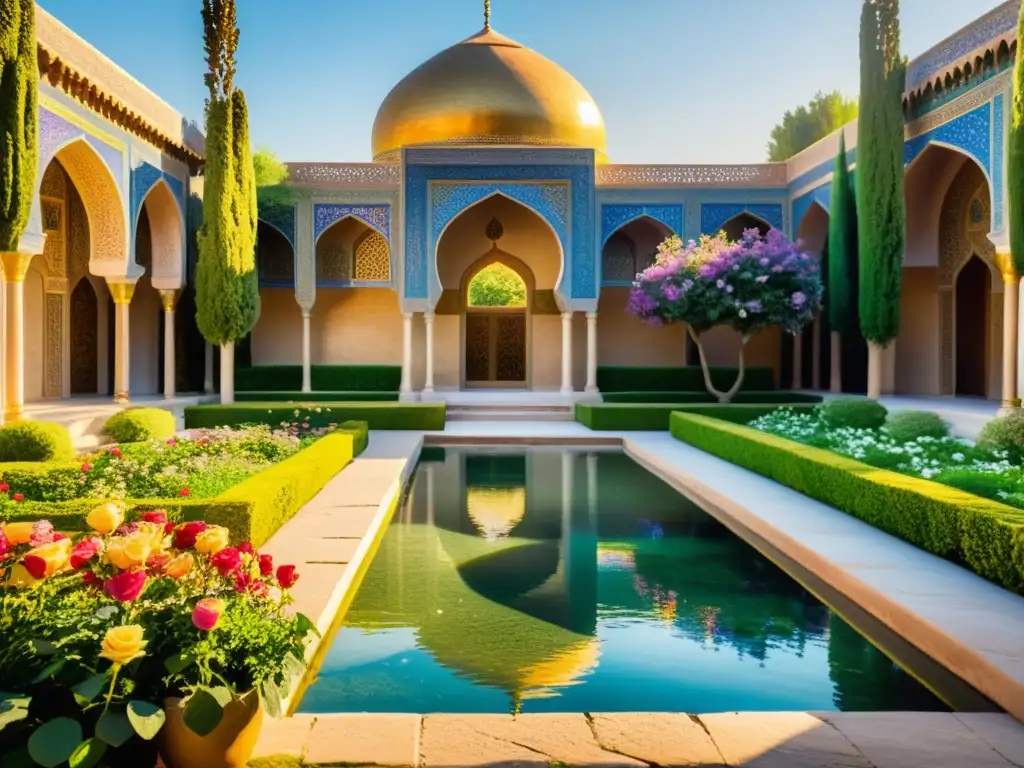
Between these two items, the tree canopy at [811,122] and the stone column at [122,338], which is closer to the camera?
the stone column at [122,338]

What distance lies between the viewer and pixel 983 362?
51.3 feet

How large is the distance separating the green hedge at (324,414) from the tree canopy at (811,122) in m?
16.3

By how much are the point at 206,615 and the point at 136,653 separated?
0.18m

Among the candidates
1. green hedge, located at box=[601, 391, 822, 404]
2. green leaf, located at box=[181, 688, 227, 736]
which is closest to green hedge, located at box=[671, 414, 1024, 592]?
green leaf, located at box=[181, 688, 227, 736]

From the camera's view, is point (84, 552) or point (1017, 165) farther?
point (1017, 165)

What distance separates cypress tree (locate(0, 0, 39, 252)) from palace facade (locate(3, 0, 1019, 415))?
2.05 ft

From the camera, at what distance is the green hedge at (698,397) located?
15398 mm

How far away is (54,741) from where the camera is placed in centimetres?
224

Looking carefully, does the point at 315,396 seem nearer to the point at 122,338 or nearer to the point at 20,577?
the point at 122,338

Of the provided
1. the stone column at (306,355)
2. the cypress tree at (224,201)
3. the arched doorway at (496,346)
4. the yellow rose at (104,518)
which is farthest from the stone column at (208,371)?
the yellow rose at (104,518)

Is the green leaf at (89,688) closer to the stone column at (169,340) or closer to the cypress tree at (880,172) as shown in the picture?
the cypress tree at (880,172)

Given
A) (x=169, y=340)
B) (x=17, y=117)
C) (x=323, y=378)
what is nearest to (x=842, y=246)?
(x=323, y=378)

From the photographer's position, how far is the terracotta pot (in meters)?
2.46

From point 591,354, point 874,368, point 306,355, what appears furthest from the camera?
point 306,355
